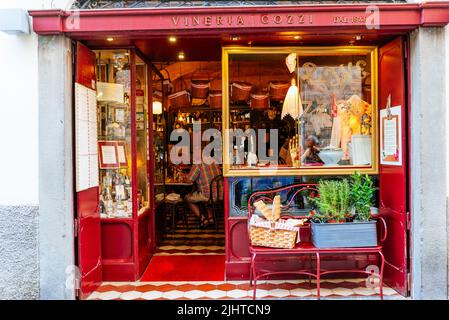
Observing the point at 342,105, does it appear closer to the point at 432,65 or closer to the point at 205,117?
the point at 432,65

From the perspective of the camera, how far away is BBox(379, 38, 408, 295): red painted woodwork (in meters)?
5.00

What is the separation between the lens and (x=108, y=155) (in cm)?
583

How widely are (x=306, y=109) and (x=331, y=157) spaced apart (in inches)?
29.6

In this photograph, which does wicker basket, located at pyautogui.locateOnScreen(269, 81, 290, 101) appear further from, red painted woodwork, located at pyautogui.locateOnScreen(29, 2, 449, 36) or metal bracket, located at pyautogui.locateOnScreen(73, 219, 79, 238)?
metal bracket, located at pyautogui.locateOnScreen(73, 219, 79, 238)

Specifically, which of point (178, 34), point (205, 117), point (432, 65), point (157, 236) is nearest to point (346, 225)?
point (432, 65)

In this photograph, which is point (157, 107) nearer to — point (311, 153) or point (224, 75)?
point (224, 75)

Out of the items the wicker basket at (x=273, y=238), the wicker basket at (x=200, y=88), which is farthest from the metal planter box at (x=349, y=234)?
the wicker basket at (x=200, y=88)

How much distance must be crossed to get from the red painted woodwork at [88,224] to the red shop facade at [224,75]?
1 cm

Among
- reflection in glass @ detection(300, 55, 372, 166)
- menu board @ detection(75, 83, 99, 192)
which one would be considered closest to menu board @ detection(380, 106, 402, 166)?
reflection in glass @ detection(300, 55, 372, 166)

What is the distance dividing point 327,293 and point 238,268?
1.18 metres

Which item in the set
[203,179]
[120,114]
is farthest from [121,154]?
[203,179]

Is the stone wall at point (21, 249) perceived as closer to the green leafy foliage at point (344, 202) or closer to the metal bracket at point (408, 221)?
the green leafy foliage at point (344, 202)

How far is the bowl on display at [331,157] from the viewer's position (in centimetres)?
584

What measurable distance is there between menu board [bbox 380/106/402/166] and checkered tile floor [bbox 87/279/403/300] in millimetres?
1604
